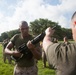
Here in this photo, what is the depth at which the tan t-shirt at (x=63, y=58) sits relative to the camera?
2459 millimetres

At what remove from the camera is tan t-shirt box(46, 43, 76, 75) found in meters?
2.46

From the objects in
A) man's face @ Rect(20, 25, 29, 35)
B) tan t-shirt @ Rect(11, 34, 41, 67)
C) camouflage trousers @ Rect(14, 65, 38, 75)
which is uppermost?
man's face @ Rect(20, 25, 29, 35)

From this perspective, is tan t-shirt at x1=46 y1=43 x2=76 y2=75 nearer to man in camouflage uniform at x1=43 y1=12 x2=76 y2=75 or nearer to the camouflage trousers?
man in camouflage uniform at x1=43 y1=12 x2=76 y2=75

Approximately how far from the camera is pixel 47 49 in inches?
104

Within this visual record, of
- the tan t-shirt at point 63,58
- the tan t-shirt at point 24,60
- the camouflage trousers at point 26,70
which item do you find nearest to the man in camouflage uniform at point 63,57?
the tan t-shirt at point 63,58

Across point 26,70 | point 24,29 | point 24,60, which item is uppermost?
point 24,29

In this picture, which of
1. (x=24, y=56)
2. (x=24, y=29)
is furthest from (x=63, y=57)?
(x=24, y=29)

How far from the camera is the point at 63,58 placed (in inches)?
98.5

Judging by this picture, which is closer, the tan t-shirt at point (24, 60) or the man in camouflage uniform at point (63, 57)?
the man in camouflage uniform at point (63, 57)

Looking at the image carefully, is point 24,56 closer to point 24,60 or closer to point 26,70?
point 24,60

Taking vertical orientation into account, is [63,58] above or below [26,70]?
above

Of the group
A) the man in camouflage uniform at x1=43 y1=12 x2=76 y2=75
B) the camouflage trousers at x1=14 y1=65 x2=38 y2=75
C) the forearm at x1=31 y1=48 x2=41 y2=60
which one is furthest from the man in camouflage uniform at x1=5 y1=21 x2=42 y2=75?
the man in camouflage uniform at x1=43 y1=12 x2=76 y2=75

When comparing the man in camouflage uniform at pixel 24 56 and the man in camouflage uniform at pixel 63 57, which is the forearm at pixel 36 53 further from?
the man in camouflage uniform at pixel 63 57

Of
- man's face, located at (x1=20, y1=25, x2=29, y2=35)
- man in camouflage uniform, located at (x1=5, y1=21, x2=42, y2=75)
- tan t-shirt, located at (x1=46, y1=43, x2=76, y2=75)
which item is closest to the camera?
tan t-shirt, located at (x1=46, y1=43, x2=76, y2=75)
